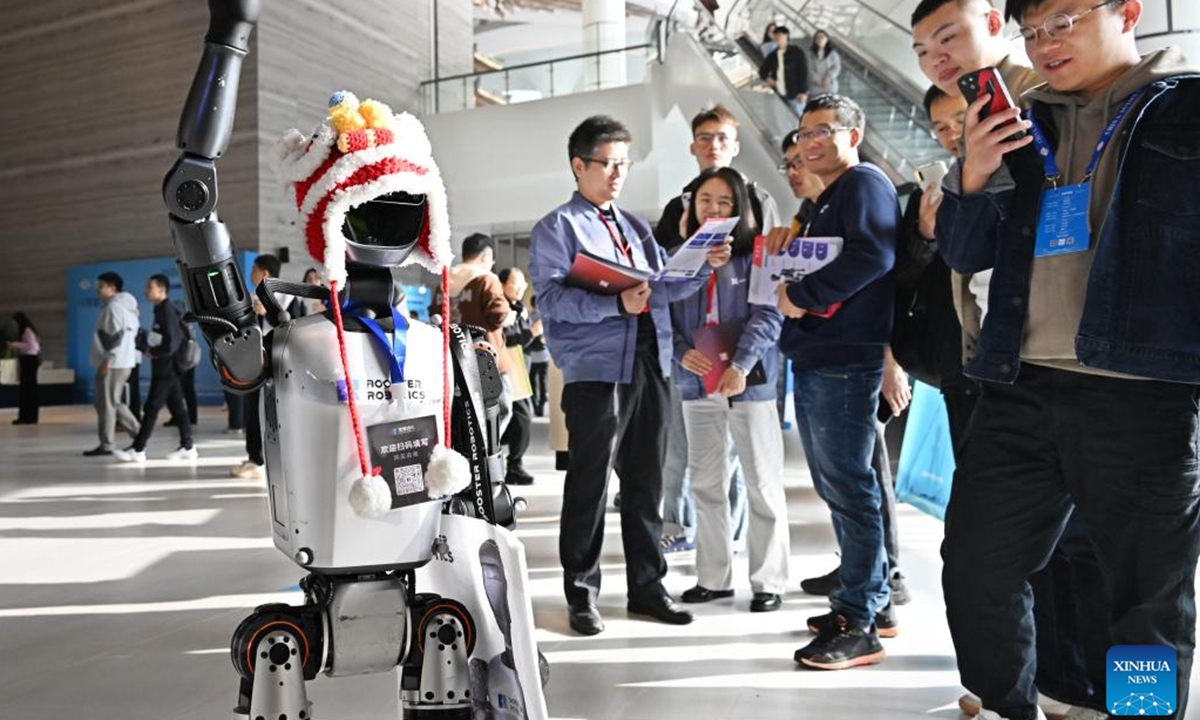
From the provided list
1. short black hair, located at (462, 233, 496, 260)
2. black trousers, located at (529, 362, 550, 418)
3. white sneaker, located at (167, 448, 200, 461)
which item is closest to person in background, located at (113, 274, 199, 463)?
white sneaker, located at (167, 448, 200, 461)

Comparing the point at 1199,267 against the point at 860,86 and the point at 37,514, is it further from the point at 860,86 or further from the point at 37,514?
the point at 860,86

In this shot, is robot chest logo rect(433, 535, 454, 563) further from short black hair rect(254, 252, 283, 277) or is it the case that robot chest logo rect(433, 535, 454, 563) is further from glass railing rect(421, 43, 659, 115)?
glass railing rect(421, 43, 659, 115)

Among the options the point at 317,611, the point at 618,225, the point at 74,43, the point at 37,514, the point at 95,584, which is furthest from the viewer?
the point at 74,43

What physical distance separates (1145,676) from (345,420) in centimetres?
138

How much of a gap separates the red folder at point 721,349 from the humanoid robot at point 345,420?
4.62 feet

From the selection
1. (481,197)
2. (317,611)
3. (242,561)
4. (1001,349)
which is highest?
(481,197)

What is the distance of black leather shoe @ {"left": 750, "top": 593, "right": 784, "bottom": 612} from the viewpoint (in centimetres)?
298

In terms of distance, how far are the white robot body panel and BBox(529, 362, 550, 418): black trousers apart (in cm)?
947

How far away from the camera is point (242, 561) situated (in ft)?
12.6

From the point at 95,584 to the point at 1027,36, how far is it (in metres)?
3.64

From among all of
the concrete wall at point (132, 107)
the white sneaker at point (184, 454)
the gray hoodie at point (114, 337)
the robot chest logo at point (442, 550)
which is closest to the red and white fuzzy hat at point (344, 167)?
the robot chest logo at point (442, 550)

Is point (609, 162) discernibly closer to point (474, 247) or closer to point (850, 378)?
point (850, 378)

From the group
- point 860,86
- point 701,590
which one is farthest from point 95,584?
point 860,86

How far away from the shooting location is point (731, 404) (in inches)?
120
